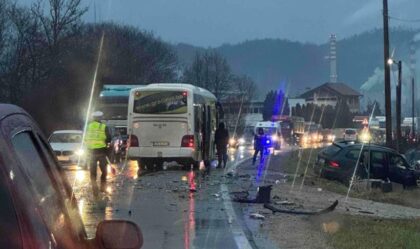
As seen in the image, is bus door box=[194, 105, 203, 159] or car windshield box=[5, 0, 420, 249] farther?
bus door box=[194, 105, 203, 159]

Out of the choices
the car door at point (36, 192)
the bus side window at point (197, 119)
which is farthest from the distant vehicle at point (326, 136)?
the car door at point (36, 192)

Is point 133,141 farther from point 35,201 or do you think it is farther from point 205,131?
point 35,201

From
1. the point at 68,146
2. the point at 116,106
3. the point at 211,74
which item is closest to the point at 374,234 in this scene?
the point at 68,146

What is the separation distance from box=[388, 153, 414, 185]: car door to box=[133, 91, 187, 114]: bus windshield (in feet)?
24.2

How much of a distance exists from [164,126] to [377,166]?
293 inches

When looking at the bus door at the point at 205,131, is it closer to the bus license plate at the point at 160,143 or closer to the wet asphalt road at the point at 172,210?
the bus license plate at the point at 160,143

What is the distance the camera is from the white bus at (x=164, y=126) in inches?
932

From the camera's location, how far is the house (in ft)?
533

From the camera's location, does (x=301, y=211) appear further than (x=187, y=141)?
No

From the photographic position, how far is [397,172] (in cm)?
2359

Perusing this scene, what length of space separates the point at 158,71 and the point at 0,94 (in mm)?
42139

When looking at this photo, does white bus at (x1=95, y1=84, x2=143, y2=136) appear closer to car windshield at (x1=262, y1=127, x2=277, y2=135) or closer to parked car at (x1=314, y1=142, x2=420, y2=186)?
parked car at (x1=314, y1=142, x2=420, y2=186)

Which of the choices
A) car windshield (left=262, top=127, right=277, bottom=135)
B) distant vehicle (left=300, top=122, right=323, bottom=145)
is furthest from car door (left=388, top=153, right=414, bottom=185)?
distant vehicle (left=300, top=122, right=323, bottom=145)

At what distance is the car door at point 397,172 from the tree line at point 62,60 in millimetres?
21028
